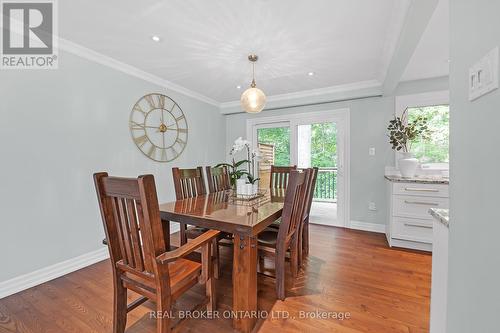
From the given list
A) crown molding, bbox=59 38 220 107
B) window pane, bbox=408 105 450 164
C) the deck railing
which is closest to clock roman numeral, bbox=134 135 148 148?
crown molding, bbox=59 38 220 107

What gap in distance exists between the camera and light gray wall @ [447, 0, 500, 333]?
0.59 m

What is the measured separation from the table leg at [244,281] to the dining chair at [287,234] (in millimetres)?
310

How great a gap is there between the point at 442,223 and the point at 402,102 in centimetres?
280

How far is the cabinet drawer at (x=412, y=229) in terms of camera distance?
254 centimetres

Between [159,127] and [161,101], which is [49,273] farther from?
[161,101]

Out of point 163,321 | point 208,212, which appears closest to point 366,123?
point 208,212

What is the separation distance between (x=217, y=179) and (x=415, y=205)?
2.49 meters

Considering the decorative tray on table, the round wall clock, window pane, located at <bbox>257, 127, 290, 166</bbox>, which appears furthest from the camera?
window pane, located at <bbox>257, 127, 290, 166</bbox>

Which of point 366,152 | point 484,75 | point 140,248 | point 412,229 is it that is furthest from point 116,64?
point 412,229

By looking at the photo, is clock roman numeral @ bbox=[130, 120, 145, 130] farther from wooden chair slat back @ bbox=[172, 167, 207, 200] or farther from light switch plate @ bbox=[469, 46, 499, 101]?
light switch plate @ bbox=[469, 46, 499, 101]

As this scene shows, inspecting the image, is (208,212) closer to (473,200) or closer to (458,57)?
(473,200)

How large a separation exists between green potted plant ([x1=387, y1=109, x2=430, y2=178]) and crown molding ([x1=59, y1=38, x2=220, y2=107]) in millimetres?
3224

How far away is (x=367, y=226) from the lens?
3383 mm

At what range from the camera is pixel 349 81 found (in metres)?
3.23
